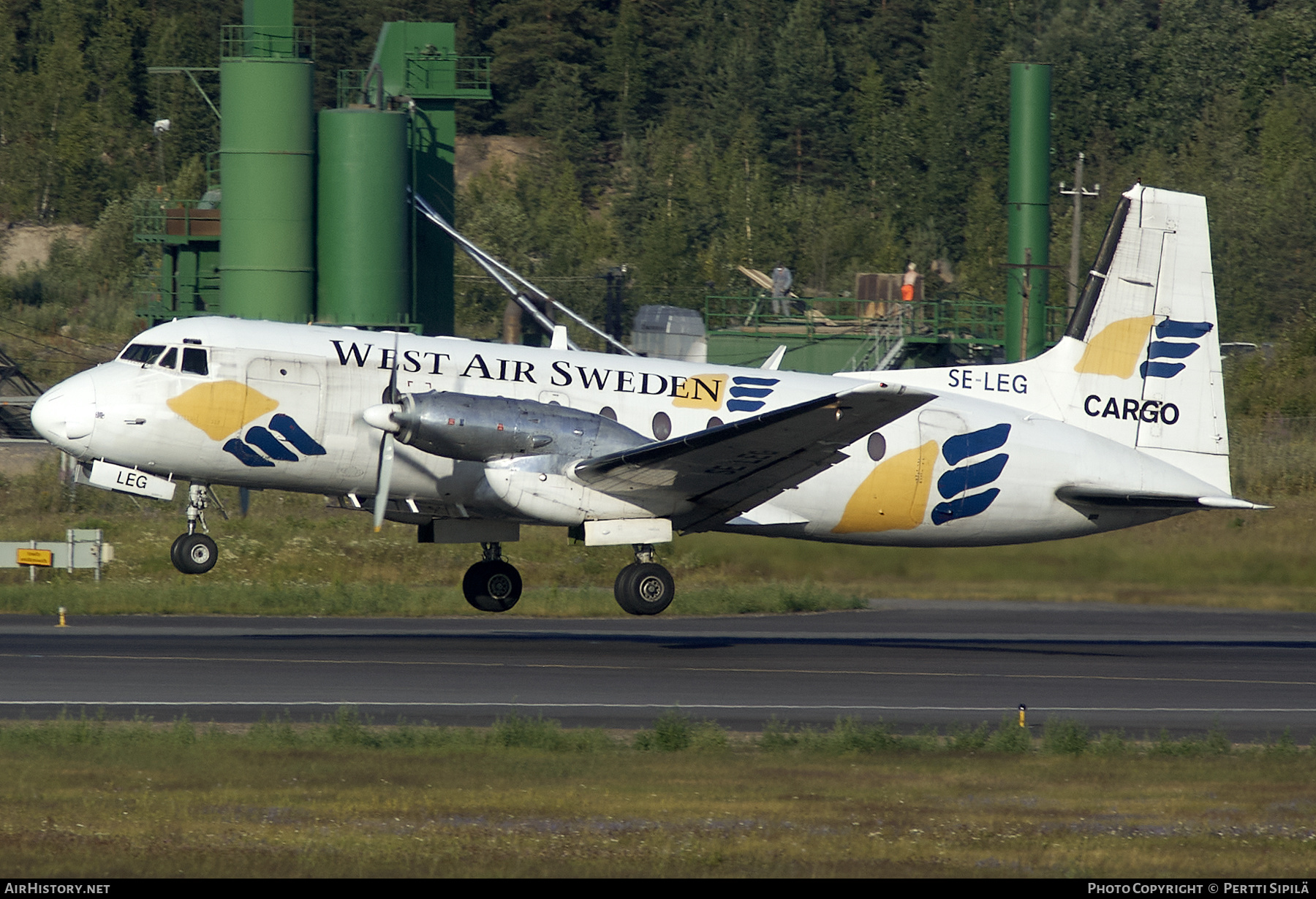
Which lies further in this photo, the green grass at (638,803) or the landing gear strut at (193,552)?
the landing gear strut at (193,552)

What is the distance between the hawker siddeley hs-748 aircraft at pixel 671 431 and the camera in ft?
68.6

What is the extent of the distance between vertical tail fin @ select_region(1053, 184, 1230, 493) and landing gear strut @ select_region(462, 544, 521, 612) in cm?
861

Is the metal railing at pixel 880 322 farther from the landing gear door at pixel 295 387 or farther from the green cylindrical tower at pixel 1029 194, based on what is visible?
the landing gear door at pixel 295 387

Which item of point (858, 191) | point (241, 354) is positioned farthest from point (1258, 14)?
point (241, 354)

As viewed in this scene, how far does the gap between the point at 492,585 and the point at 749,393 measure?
4652 mm

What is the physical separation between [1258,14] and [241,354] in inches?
3221

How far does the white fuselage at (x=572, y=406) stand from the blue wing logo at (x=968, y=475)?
0.08 feet

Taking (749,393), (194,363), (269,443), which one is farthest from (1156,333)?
(194,363)

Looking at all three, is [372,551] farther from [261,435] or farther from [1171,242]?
[1171,242]

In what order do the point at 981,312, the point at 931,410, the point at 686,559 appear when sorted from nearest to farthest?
the point at 931,410 < the point at 686,559 < the point at 981,312

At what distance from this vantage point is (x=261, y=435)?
21.2 m

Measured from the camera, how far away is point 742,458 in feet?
70.6

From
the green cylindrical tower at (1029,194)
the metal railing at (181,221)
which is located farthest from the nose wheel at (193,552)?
the green cylindrical tower at (1029,194)

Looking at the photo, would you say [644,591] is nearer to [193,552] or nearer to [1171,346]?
[193,552]
